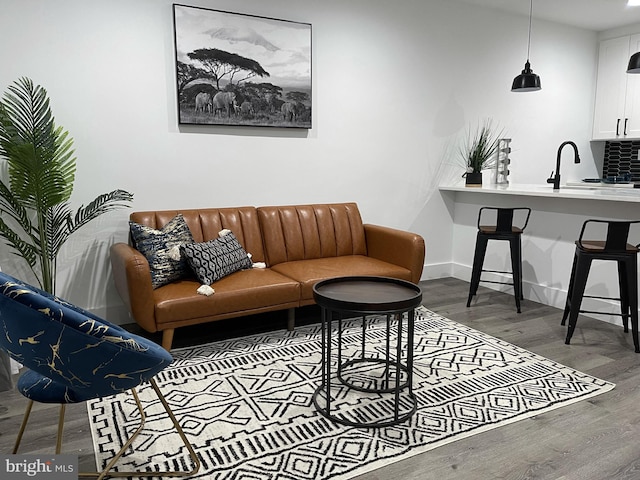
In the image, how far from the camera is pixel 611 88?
18.8 feet

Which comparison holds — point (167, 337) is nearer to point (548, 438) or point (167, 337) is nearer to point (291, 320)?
point (291, 320)

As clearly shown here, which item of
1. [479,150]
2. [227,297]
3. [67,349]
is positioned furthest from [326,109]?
[67,349]

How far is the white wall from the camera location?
10.9ft

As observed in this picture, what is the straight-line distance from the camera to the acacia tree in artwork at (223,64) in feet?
11.9

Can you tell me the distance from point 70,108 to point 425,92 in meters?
3.09

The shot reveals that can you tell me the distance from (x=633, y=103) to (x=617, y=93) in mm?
227

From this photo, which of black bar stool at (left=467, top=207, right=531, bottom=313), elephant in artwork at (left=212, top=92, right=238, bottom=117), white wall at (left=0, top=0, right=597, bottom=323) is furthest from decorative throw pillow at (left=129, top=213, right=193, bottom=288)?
black bar stool at (left=467, top=207, right=531, bottom=313)

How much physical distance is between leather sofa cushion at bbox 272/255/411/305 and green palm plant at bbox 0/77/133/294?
1.25 m

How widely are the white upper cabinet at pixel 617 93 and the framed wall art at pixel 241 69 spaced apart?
3862 millimetres

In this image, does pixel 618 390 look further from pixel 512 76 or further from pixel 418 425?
pixel 512 76

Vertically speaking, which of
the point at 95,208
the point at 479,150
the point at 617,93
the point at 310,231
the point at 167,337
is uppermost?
the point at 617,93

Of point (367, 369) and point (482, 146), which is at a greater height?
point (482, 146)

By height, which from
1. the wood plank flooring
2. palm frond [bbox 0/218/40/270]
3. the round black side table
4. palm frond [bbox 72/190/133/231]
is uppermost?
palm frond [bbox 72/190/133/231]

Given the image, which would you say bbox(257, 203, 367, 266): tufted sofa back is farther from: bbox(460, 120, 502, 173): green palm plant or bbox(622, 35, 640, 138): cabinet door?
bbox(622, 35, 640, 138): cabinet door
